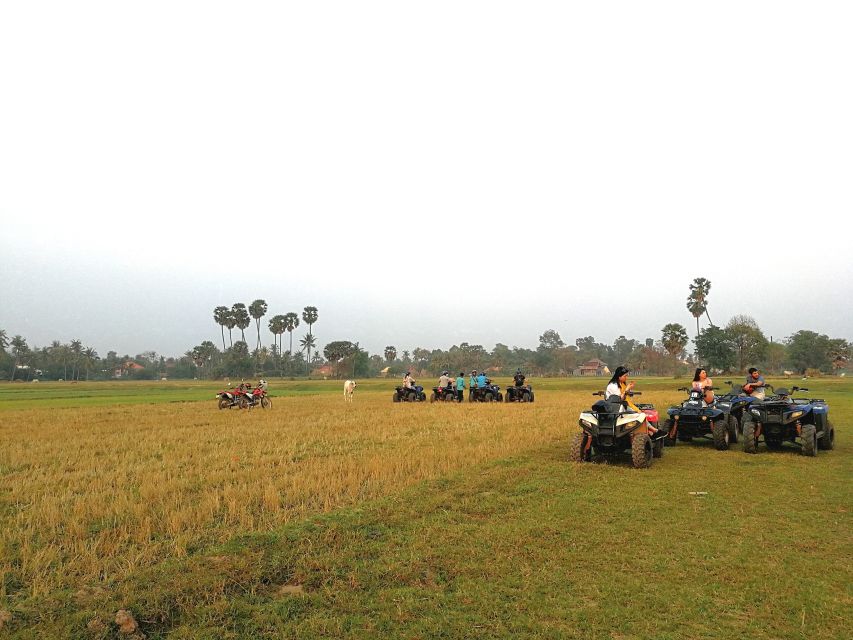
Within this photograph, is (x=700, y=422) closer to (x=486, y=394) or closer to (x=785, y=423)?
(x=785, y=423)

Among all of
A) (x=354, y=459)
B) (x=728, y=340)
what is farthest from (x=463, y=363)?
(x=354, y=459)

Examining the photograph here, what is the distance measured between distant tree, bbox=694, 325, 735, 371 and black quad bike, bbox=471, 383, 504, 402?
5800cm

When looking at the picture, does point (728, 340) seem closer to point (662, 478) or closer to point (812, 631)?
point (662, 478)

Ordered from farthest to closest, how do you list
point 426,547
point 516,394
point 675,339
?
point 675,339, point 516,394, point 426,547

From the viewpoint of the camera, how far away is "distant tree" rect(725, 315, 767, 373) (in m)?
73.8

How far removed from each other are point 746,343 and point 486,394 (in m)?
61.2

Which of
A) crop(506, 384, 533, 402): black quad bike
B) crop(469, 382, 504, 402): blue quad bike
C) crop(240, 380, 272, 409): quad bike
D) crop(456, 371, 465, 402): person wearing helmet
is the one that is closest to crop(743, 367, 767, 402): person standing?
crop(506, 384, 533, 402): black quad bike

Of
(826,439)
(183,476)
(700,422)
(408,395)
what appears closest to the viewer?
(183,476)

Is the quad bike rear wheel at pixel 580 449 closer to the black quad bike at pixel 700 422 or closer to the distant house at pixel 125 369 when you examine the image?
the black quad bike at pixel 700 422

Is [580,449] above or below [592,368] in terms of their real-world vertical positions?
above

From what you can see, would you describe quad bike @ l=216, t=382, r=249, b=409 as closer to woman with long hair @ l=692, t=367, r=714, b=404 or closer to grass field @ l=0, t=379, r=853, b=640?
grass field @ l=0, t=379, r=853, b=640

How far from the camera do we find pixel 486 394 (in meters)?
28.2

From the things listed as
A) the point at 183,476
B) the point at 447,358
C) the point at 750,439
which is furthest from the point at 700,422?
the point at 447,358

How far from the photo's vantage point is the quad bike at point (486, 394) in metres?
28.0
